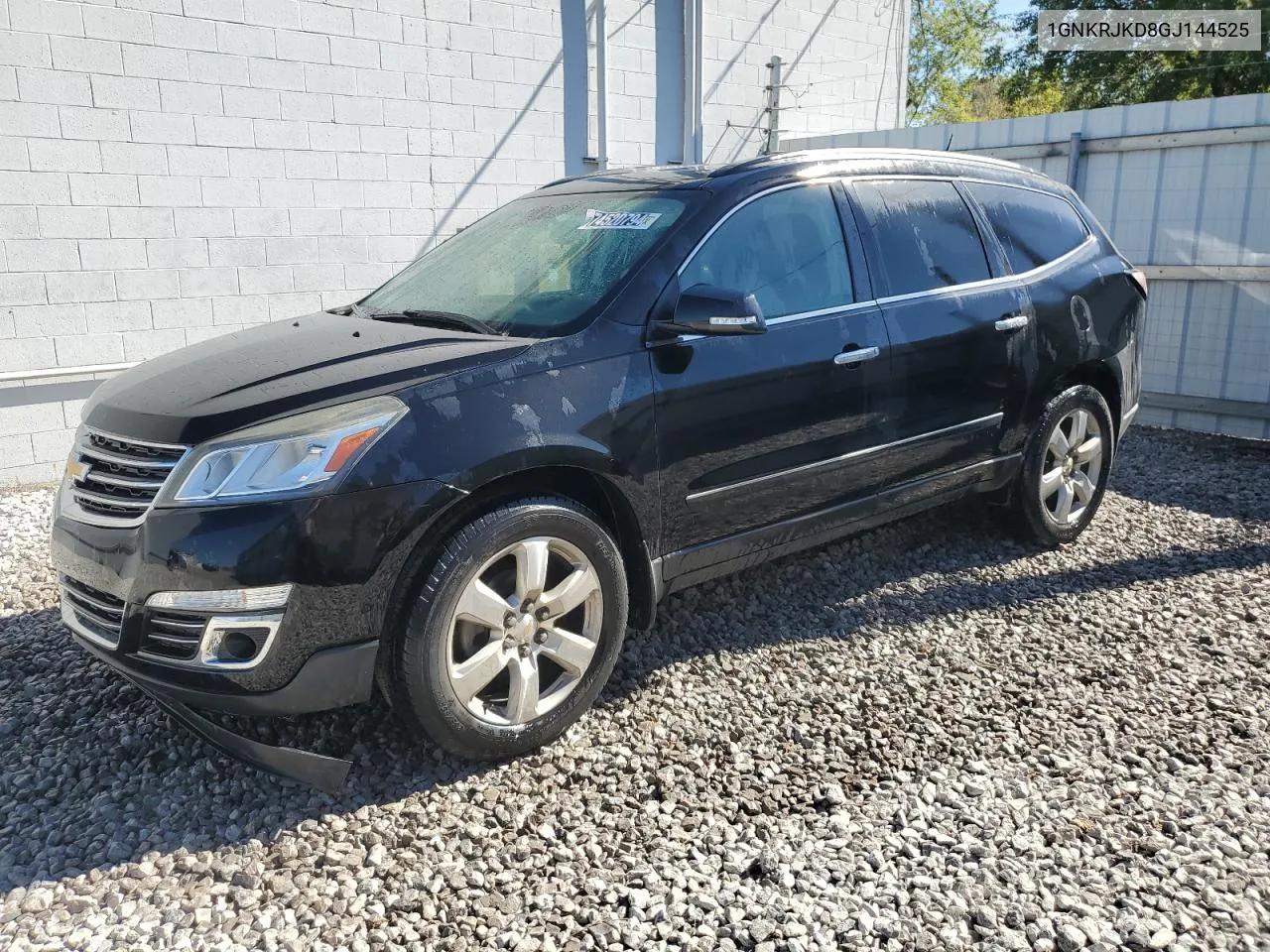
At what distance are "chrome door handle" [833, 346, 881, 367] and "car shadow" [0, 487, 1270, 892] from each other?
3.64 feet

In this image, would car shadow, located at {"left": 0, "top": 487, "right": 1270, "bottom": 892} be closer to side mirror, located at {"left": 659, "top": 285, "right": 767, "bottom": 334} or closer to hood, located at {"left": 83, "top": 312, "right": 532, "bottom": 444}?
hood, located at {"left": 83, "top": 312, "right": 532, "bottom": 444}

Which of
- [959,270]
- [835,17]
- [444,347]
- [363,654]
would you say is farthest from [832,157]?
[835,17]

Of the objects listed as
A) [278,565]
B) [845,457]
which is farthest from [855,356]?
[278,565]

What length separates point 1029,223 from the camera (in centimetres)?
487

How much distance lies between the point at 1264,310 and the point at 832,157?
5.20 meters

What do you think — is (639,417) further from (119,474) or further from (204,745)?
(204,745)

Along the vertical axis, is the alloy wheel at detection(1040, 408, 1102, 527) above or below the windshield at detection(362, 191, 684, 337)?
below

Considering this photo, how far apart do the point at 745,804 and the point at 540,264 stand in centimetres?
204

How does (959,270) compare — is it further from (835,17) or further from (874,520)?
(835,17)

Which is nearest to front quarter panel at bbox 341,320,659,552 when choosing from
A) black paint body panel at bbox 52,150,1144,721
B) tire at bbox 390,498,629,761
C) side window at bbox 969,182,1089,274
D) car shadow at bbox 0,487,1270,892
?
black paint body panel at bbox 52,150,1144,721

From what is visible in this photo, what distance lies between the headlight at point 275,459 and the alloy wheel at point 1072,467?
11.3 feet

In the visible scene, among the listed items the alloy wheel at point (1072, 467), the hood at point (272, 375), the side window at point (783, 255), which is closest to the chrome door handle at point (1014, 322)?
the alloy wheel at point (1072, 467)

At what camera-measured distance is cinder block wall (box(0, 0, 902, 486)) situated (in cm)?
630

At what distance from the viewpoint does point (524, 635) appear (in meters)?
3.10
